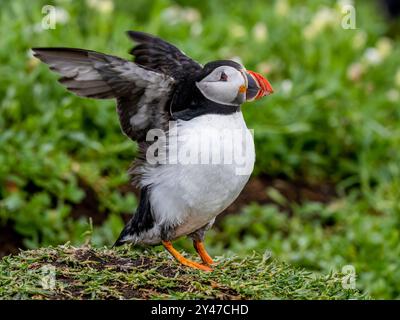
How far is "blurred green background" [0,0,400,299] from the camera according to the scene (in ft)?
20.4

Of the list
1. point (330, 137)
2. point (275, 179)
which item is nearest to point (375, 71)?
point (330, 137)

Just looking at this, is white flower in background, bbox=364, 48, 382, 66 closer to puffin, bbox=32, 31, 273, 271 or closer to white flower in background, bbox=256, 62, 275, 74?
white flower in background, bbox=256, 62, 275, 74

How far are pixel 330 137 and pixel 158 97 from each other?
4035 millimetres

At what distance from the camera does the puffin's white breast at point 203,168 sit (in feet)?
12.6

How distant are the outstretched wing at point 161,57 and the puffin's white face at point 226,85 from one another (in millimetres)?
218

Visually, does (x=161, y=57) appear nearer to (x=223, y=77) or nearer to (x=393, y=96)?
(x=223, y=77)

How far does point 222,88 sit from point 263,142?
3.61m

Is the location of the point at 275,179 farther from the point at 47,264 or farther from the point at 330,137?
the point at 47,264

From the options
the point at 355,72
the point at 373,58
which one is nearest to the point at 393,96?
the point at 355,72

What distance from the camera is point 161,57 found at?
4.30 meters

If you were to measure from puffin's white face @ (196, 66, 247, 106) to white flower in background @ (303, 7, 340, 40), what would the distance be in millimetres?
4804

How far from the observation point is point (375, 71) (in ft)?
29.0

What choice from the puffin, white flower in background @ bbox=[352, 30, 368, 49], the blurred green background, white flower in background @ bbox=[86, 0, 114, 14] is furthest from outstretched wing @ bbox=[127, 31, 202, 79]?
white flower in background @ bbox=[352, 30, 368, 49]

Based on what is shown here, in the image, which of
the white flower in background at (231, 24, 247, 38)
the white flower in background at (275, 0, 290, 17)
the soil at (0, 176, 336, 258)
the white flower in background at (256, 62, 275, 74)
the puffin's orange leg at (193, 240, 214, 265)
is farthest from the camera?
the white flower in background at (275, 0, 290, 17)
